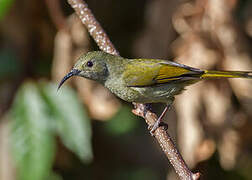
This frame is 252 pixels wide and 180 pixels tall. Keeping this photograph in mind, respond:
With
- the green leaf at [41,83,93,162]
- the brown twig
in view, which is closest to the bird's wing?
the brown twig

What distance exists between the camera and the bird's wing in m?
3.95

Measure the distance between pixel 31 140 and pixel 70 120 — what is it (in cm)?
39

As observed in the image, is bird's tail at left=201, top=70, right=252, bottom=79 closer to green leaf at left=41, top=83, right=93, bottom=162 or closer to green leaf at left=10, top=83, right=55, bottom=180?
green leaf at left=41, top=83, right=93, bottom=162

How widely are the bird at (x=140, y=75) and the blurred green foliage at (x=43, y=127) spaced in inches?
14.0

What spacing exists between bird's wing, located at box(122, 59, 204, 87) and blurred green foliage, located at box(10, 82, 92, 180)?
0.56 m

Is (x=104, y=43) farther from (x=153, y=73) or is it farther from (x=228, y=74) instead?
(x=228, y=74)

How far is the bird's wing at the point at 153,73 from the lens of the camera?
13.0 feet

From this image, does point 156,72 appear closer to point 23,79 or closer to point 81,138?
point 81,138

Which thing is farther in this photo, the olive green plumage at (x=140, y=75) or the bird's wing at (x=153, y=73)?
the bird's wing at (x=153, y=73)

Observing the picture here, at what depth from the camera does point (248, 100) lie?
4723 millimetres

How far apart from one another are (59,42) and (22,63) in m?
0.45

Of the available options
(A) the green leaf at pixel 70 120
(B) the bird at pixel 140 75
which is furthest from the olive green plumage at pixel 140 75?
(A) the green leaf at pixel 70 120

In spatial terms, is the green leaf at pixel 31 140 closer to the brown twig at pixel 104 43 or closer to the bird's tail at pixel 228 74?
the brown twig at pixel 104 43

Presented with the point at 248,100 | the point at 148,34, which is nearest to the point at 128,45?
the point at 148,34
